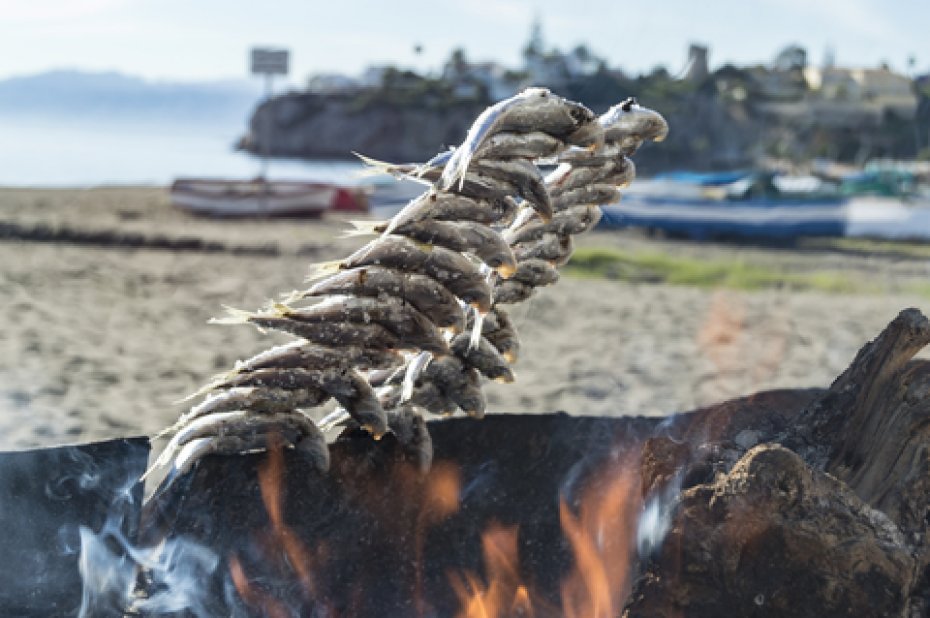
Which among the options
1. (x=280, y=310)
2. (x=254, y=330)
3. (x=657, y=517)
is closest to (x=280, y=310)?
(x=280, y=310)

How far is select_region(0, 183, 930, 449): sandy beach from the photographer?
5.20 metres

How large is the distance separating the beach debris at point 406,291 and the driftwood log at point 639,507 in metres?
0.10

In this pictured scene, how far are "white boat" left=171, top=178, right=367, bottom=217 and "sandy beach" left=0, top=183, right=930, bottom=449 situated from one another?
386 centimetres

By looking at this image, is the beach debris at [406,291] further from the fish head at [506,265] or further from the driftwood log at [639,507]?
the driftwood log at [639,507]

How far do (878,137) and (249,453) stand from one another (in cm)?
3997

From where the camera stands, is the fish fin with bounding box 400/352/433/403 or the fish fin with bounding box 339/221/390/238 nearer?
the fish fin with bounding box 339/221/390/238

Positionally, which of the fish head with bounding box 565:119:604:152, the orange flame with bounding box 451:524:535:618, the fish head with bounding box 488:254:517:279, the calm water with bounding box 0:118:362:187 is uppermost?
the fish head with bounding box 565:119:604:152

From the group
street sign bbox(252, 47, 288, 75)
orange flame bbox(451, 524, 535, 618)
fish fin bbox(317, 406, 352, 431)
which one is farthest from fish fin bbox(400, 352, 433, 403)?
street sign bbox(252, 47, 288, 75)

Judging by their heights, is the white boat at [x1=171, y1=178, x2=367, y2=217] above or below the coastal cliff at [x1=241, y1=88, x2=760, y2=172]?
above

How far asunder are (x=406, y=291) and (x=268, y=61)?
16.1 m

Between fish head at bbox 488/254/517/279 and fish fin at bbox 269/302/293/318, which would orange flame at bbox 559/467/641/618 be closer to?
fish head at bbox 488/254/517/279

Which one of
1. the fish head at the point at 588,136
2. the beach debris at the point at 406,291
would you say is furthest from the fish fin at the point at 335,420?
the fish head at the point at 588,136

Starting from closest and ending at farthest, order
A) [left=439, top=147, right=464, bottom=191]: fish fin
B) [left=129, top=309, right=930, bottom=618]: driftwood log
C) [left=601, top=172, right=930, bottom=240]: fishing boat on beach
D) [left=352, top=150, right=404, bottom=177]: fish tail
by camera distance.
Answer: [left=129, top=309, right=930, bottom=618]: driftwood log → [left=439, top=147, right=464, bottom=191]: fish fin → [left=352, top=150, right=404, bottom=177]: fish tail → [left=601, top=172, right=930, bottom=240]: fishing boat on beach

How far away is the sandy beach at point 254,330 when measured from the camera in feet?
17.1
